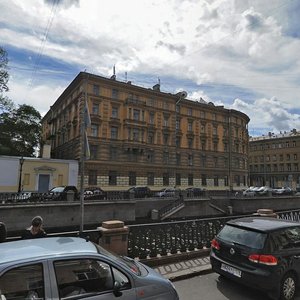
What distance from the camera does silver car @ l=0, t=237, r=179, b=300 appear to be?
3240 millimetres

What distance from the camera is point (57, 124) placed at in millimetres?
55344

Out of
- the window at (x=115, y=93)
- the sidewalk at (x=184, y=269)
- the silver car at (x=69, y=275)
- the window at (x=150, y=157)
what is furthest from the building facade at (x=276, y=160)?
the silver car at (x=69, y=275)

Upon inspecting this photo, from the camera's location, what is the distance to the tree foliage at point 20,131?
44500 mm

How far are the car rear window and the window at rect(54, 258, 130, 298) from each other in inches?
134

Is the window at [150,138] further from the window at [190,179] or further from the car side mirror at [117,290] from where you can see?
the car side mirror at [117,290]

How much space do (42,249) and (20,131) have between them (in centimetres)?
4824

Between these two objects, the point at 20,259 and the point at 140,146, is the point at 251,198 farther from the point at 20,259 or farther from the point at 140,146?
the point at 20,259

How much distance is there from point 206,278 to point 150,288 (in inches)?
149

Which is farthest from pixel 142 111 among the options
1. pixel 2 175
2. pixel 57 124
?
pixel 2 175

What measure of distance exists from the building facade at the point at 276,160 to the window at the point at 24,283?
85.0 metres

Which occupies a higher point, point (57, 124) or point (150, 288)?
point (57, 124)

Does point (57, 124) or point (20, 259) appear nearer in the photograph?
point (20, 259)

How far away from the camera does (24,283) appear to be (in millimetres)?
3248

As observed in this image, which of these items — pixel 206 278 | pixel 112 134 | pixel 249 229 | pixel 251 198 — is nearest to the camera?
pixel 249 229
